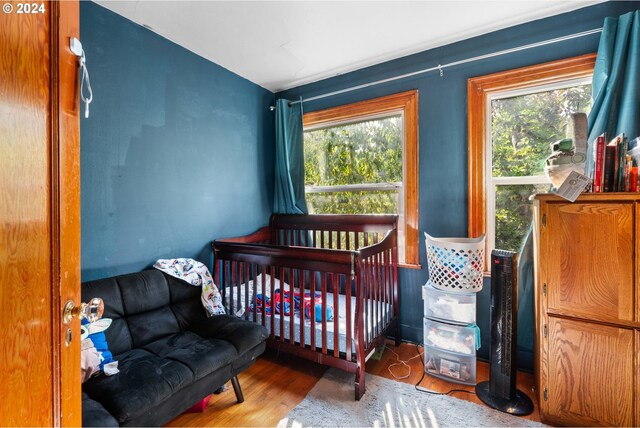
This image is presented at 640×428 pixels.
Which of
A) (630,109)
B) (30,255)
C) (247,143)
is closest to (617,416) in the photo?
(630,109)

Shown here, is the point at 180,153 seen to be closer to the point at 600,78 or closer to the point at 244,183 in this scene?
the point at 244,183

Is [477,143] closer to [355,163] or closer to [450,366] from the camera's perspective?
[355,163]

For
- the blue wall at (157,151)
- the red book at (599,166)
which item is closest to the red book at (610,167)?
the red book at (599,166)

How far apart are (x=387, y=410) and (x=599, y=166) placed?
1.72 meters

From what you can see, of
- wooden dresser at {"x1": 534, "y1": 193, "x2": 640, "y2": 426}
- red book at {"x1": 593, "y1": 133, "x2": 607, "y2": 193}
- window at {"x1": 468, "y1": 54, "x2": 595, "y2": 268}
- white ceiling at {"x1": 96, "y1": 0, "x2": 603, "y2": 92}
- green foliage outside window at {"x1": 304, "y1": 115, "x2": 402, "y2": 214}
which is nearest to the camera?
wooden dresser at {"x1": 534, "y1": 193, "x2": 640, "y2": 426}

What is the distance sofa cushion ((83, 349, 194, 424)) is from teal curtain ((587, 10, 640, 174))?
2.52 m

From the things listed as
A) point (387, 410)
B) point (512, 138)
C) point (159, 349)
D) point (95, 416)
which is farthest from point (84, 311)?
point (512, 138)

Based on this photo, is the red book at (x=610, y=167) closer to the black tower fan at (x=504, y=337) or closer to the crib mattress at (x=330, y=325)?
the black tower fan at (x=504, y=337)

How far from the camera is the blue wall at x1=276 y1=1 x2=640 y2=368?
78.7 inches

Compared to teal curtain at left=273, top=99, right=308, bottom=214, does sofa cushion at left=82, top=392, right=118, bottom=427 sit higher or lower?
lower

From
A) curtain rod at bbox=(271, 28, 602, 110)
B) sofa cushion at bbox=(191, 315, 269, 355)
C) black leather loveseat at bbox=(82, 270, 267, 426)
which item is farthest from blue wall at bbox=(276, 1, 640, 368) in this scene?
black leather loveseat at bbox=(82, 270, 267, 426)

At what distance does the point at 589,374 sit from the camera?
1.41 metres

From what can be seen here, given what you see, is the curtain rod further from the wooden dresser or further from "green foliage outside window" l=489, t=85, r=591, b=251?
the wooden dresser

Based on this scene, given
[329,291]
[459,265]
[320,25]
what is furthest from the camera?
[329,291]
